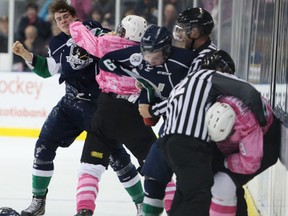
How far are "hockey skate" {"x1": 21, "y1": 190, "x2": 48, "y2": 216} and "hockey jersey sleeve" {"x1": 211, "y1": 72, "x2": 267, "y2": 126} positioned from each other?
1.77 meters

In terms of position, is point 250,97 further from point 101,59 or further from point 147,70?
point 101,59

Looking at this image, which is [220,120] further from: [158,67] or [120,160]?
[120,160]

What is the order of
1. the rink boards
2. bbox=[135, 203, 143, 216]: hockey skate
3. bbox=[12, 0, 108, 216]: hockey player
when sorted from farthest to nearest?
the rink boards
bbox=[135, 203, 143, 216]: hockey skate
bbox=[12, 0, 108, 216]: hockey player

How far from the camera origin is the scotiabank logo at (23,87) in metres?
9.28

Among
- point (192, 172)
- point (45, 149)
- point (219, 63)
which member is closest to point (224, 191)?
point (192, 172)

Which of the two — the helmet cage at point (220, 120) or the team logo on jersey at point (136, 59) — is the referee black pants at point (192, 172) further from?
the team logo on jersey at point (136, 59)

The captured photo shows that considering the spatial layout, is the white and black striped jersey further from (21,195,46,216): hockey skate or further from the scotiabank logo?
the scotiabank logo

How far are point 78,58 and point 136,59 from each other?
604 millimetres

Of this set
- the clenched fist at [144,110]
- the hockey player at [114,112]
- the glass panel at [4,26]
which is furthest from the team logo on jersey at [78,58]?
the glass panel at [4,26]

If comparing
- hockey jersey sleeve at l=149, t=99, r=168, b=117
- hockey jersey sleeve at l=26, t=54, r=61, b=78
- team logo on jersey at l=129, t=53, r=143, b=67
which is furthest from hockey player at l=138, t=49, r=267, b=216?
hockey jersey sleeve at l=26, t=54, r=61, b=78

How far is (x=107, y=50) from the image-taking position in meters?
4.88

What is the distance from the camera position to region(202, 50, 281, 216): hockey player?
3941mm

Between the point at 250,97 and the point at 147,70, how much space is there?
0.72m

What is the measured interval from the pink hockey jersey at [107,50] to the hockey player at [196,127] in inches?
31.9
